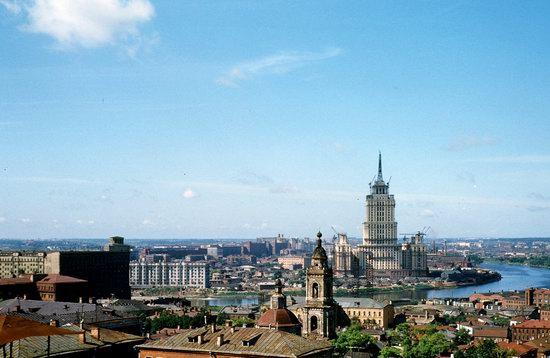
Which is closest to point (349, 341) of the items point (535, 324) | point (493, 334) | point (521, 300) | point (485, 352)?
point (485, 352)

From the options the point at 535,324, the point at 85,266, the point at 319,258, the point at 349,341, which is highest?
the point at 319,258

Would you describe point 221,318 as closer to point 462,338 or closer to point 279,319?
point 462,338

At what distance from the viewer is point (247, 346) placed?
3962 centimetres

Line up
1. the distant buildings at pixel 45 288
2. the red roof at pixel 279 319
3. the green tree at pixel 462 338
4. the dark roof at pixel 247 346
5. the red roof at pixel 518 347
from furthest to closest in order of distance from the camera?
the distant buildings at pixel 45 288, the green tree at pixel 462 338, the red roof at pixel 518 347, the red roof at pixel 279 319, the dark roof at pixel 247 346

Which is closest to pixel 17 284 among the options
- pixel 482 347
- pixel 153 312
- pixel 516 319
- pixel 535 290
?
pixel 153 312

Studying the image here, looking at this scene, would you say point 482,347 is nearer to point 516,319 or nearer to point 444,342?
point 444,342

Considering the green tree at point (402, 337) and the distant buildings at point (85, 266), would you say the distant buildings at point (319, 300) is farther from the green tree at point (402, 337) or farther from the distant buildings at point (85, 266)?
the distant buildings at point (85, 266)

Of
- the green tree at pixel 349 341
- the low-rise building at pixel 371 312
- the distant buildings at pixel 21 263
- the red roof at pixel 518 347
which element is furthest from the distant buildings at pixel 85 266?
the red roof at pixel 518 347

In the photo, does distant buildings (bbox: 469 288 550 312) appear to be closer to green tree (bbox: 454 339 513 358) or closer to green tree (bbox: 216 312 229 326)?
green tree (bbox: 216 312 229 326)

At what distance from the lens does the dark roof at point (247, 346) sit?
127ft

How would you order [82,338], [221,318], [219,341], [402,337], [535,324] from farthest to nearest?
[221,318]
[535,324]
[402,337]
[82,338]
[219,341]

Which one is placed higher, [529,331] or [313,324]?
[313,324]

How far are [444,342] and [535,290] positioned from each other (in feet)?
290

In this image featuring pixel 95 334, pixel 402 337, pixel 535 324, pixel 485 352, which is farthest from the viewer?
pixel 535 324
